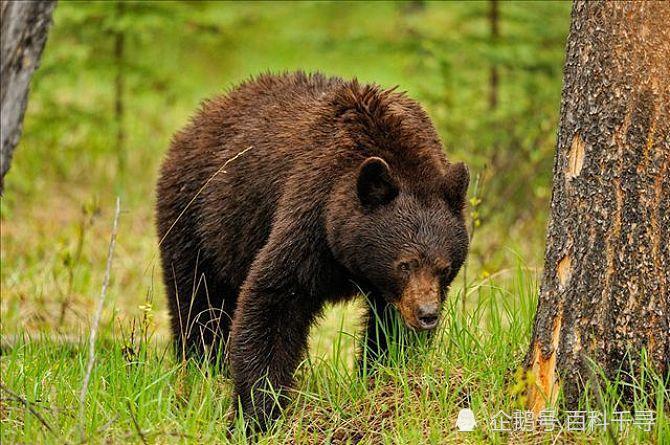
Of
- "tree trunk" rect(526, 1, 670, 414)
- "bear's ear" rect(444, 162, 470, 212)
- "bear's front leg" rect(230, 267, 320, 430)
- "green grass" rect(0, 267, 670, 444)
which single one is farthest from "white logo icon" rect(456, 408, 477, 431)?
"bear's ear" rect(444, 162, 470, 212)

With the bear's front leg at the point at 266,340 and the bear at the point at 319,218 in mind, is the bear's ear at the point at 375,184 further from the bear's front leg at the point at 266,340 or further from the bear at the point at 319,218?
→ the bear's front leg at the point at 266,340

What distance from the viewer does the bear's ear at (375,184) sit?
5129 millimetres

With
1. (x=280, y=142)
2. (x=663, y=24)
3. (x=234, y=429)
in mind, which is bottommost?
(x=234, y=429)

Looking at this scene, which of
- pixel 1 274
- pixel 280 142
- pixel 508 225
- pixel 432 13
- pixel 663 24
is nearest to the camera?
pixel 663 24

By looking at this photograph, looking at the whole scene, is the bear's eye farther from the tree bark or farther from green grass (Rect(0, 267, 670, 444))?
the tree bark

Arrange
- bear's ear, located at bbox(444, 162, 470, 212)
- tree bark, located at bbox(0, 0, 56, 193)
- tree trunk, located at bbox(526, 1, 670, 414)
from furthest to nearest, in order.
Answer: tree bark, located at bbox(0, 0, 56, 193)
bear's ear, located at bbox(444, 162, 470, 212)
tree trunk, located at bbox(526, 1, 670, 414)

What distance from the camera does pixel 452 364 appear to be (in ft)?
17.4

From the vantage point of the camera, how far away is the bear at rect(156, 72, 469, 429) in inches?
205

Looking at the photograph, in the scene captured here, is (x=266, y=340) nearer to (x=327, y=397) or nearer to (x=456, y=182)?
(x=327, y=397)

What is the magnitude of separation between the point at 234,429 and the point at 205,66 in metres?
12.2

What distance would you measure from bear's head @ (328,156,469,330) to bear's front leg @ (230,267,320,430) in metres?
0.38

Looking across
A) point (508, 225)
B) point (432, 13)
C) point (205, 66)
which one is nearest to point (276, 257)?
point (508, 225)

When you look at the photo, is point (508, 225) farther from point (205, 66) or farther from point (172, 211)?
point (205, 66)

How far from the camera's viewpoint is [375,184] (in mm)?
5203
